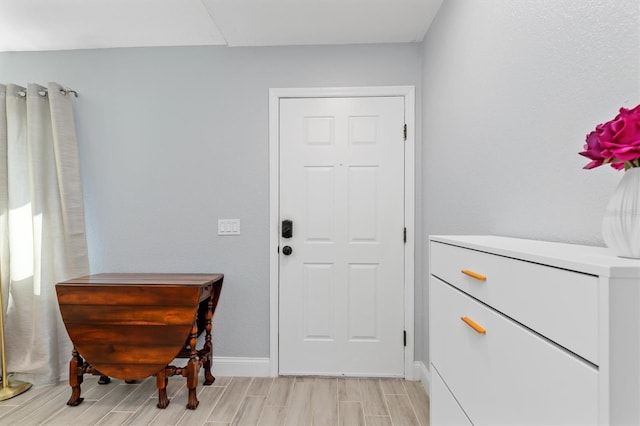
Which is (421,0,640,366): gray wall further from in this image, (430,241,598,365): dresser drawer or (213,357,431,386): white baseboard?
(213,357,431,386): white baseboard

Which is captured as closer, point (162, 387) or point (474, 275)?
point (474, 275)

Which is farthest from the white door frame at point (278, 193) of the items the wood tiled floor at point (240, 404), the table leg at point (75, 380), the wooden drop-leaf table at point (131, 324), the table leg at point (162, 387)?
the table leg at point (75, 380)

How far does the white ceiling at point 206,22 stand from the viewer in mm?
2029

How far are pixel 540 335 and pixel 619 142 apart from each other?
1.35ft

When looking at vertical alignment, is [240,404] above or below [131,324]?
below

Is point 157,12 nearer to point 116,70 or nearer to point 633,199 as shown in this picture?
point 116,70

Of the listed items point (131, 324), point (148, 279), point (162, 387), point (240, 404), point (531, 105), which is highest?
point (531, 105)

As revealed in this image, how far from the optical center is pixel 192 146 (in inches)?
98.7

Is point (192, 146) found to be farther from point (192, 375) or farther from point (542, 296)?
point (542, 296)

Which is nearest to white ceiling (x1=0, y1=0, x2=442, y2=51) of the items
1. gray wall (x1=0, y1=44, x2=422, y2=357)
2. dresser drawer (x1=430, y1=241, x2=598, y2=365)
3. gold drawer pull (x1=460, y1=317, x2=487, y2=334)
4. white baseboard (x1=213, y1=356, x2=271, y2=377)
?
gray wall (x1=0, y1=44, x2=422, y2=357)

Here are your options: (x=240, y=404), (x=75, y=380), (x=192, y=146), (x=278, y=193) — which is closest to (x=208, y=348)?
(x=240, y=404)

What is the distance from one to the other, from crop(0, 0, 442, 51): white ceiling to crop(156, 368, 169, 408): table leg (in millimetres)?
2295

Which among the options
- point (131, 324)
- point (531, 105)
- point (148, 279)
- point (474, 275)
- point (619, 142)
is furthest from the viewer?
point (148, 279)

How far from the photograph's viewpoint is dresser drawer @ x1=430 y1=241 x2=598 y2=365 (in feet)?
1.79
